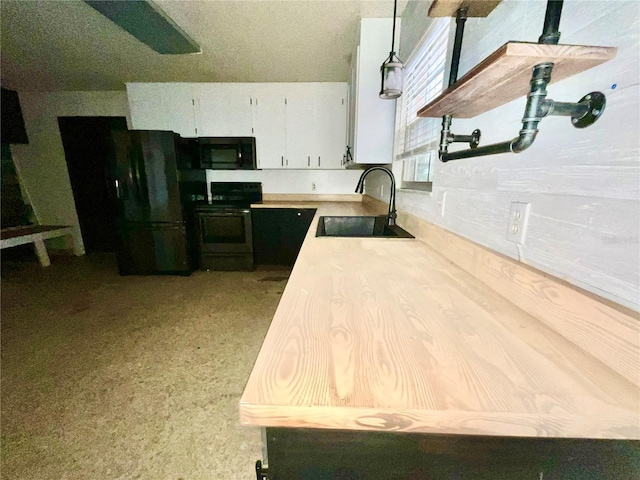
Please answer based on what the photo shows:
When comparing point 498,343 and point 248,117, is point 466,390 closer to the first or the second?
point 498,343

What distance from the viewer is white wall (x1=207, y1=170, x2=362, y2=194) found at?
354cm

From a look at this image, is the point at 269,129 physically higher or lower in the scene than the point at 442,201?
higher

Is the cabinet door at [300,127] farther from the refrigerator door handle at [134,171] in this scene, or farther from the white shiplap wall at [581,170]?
the white shiplap wall at [581,170]

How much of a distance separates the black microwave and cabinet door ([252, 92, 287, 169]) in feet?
0.35

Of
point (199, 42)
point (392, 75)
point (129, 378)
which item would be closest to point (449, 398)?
point (392, 75)

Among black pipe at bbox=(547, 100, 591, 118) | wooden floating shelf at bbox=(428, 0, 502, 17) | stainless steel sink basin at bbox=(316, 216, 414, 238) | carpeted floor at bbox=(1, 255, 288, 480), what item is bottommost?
carpeted floor at bbox=(1, 255, 288, 480)

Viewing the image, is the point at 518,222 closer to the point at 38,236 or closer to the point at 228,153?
the point at 228,153

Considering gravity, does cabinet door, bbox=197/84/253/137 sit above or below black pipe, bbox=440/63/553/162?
above

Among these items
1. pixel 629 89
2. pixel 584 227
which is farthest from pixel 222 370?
pixel 629 89

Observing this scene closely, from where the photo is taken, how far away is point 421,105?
1424mm

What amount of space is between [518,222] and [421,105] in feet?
3.35

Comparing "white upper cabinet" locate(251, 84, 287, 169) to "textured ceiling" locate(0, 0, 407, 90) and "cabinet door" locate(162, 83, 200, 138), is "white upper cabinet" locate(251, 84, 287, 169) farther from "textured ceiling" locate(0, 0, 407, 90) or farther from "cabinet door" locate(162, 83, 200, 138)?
"cabinet door" locate(162, 83, 200, 138)

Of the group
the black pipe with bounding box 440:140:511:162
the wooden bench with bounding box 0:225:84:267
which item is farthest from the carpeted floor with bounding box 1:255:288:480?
the black pipe with bounding box 440:140:511:162

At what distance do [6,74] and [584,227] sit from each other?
514cm
